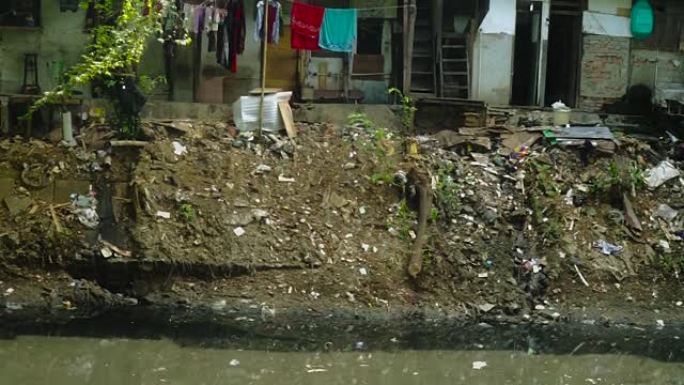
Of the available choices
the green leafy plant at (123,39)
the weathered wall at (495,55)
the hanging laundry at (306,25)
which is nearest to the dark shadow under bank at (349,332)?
the green leafy plant at (123,39)

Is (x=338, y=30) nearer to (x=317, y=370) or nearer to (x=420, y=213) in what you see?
(x=420, y=213)

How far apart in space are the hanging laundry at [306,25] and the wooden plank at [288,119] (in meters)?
1.42

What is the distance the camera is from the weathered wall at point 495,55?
12.7m

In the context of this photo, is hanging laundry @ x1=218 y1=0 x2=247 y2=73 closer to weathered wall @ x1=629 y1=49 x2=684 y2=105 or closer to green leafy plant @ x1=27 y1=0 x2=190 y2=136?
green leafy plant @ x1=27 y1=0 x2=190 y2=136

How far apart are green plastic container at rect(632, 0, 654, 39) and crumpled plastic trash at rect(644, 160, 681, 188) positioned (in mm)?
3722

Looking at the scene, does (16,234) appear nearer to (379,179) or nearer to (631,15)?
(379,179)

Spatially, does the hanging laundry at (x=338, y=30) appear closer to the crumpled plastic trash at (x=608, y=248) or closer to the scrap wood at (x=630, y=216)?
the scrap wood at (x=630, y=216)

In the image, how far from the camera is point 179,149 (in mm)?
10008

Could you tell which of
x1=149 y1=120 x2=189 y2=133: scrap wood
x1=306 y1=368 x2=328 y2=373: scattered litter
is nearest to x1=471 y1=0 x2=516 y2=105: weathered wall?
x1=149 y1=120 x2=189 y2=133: scrap wood

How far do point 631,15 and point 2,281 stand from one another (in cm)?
1111

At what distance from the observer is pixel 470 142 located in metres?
10.7

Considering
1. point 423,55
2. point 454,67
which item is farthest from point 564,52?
point 423,55

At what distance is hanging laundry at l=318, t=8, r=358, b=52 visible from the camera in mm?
11656

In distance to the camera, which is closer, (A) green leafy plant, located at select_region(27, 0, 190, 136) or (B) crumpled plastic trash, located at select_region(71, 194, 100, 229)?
(A) green leafy plant, located at select_region(27, 0, 190, 136)
